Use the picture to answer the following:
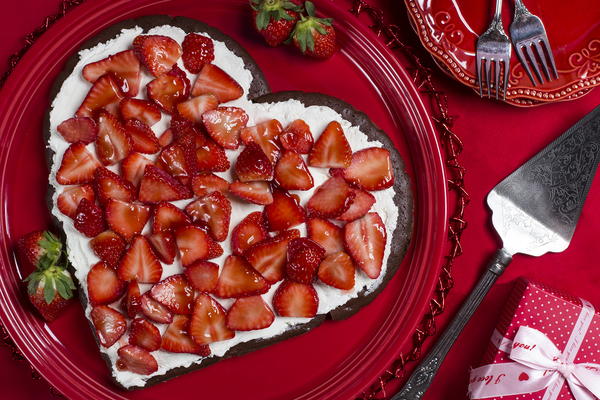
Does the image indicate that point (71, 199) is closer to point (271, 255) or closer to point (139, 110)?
point (139, 110)

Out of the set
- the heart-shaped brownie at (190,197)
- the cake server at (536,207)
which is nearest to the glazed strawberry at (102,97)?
the heart-shaped brownie at (190,197)

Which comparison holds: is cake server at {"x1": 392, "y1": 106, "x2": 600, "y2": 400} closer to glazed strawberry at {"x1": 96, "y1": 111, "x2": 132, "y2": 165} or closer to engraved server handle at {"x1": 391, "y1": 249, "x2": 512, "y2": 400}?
engraved server handle at {"x1": 391, "y1": 249, "x2": 512, "y2": 400}

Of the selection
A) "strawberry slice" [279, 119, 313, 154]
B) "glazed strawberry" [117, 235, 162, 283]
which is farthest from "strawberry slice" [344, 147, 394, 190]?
"glazed strawberry" [117, 235, 162, 283]

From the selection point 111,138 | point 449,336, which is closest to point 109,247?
point 111,138

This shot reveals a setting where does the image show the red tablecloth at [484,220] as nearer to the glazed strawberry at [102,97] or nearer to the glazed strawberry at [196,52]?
the glazed strawberry at [102,97]

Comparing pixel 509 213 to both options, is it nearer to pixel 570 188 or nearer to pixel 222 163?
pixel 570 188

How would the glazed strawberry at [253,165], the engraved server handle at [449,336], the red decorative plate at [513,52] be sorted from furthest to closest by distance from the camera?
the engraved server handle at [449,336] < the red decorative plate at [513,52] < the glazed strawberry at [253,165]
